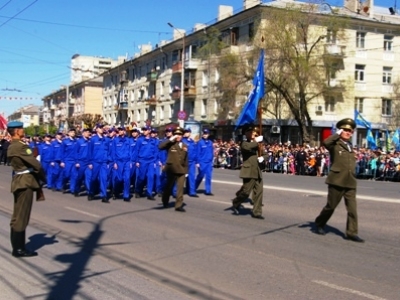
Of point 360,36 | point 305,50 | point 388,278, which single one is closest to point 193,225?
point 388,278

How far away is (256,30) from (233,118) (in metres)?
8.18

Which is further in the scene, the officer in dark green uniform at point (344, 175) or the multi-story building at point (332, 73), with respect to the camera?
the multi-story building at point (332, 73)

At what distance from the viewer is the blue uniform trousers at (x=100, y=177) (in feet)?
48.2

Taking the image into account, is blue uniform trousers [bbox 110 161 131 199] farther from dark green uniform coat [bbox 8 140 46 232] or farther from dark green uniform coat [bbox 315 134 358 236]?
dark green uniform coat [bbox 8 140 46 232]

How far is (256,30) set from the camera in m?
41.1

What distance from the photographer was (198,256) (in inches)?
306

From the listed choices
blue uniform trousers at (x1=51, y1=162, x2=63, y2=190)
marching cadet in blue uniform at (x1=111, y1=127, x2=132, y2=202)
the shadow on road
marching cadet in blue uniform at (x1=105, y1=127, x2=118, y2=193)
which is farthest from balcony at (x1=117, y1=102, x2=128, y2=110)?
the shadow on road

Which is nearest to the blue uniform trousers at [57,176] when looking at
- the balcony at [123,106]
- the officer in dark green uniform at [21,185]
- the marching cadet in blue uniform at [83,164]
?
the marching cadet in blue uniform at [83,164]

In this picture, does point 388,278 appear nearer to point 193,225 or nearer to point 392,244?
point 392,244

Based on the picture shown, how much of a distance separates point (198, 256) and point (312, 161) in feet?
74.6

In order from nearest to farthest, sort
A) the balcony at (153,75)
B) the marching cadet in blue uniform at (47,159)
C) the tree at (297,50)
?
1. the marching cadet in blue uniform at (47,159)
2. the tree at (297,50)
3. the balcony at (153,75)

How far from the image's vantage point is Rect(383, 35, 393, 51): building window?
50.9 meters

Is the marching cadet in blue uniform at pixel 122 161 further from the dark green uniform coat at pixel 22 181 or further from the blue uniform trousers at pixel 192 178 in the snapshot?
the dark green uniform coat at pixel 22 181

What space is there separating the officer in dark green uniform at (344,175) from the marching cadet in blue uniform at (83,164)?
7.75m
